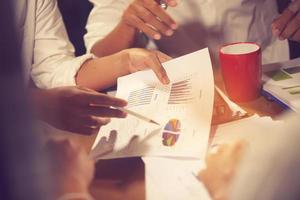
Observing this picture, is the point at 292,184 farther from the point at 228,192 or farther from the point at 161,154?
the point at 161,154

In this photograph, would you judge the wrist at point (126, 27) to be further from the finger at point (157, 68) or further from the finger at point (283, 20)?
the finger at point (283, 20)

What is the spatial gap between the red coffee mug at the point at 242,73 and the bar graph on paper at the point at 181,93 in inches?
2.5

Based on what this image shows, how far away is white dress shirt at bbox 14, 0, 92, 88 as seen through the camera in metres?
0.77

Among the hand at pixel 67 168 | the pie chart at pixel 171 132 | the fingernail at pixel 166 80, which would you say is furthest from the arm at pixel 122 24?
the hand at pixel 67 168

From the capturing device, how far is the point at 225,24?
91cm

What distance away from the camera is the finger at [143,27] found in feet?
2.34

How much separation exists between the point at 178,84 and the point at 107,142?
147 millimetres

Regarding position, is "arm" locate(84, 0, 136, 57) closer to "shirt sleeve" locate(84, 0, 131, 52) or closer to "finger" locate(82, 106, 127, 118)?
"shirt sleeve" locate(84, 0, 131, 52)

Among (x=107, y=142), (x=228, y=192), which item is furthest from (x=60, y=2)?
(x=228, y=192)

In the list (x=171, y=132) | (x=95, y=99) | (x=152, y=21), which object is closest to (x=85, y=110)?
(x=95, y=99)

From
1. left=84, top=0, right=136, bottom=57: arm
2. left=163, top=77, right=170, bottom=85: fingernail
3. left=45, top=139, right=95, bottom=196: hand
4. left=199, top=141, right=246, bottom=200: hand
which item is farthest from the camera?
left=84, top=0, right=136, bottom=57: arm

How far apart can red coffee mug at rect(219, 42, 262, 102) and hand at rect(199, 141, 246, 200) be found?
154 millimetres

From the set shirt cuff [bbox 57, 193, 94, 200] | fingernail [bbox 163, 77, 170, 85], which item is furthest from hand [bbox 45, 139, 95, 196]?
fingernail [bbox 163, 77, 170, 85]

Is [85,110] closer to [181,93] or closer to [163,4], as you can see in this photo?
[181,93]
